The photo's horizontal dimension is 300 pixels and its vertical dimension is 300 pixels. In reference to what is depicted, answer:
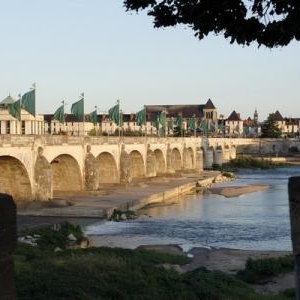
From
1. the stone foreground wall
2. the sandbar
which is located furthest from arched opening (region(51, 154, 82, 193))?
the stone foreground wall

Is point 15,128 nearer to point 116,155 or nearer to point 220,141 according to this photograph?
point 116,155

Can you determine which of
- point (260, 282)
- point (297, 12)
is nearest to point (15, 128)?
point (260, 282)

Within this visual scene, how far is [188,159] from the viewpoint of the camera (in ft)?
291

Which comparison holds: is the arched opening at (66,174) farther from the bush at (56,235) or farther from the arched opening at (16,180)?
the bush at (56,235)

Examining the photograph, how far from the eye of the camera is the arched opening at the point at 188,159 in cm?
8731

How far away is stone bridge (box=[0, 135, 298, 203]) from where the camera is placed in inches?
1395

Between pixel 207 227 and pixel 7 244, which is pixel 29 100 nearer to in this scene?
pixel 207 227

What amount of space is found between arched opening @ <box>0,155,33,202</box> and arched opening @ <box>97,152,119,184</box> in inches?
724

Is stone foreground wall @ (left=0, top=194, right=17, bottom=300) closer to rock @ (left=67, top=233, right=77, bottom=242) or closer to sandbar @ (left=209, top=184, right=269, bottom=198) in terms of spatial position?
rock @ (left=67, top=233, right=77, bottom=242)

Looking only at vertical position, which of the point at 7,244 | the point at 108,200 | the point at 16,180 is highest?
the point at 7,244

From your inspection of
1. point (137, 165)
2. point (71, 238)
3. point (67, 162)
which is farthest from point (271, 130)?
point (71, 238)

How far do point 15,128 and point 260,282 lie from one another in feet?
151

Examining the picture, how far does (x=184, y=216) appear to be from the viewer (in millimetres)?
37625

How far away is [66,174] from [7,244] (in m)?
41.3
